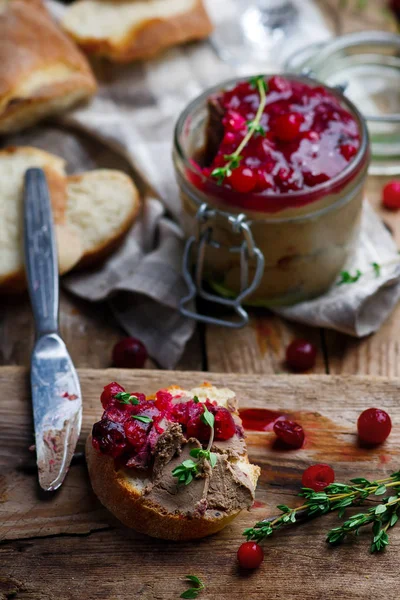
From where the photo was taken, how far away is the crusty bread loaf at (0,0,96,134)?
3785 millimetres

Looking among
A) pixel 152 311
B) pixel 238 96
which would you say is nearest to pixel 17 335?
pixel 152 311

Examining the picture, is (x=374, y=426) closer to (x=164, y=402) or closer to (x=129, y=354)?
(x=164, y=402)

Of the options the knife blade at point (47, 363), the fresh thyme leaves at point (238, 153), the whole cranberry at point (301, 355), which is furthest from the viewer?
the whole cranberry at point (301, 355)

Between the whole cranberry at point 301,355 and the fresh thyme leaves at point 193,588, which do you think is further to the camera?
the whole cranberry at point 301,355

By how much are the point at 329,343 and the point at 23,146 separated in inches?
75.3

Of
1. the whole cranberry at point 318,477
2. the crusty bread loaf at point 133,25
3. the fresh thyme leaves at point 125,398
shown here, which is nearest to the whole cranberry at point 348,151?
the whole cranberry at point 318,477

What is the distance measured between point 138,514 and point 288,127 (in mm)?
1562

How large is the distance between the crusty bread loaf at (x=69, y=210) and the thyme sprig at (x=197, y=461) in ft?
4.46

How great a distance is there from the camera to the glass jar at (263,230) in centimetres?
297

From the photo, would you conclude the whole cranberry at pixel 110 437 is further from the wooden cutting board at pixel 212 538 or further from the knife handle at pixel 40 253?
the knife handle at pixel 40 253

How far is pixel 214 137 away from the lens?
316cm

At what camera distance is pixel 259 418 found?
2.72 metres

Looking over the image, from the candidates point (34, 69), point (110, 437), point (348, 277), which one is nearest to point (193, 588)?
point (110, 437)

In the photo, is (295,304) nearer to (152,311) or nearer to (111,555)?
(152,311)
